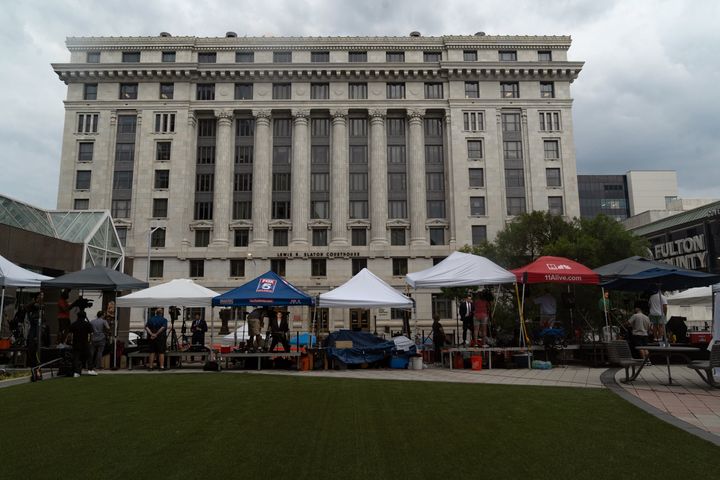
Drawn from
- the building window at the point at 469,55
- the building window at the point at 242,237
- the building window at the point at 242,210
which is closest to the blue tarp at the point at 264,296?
the building window at the point at 242,237

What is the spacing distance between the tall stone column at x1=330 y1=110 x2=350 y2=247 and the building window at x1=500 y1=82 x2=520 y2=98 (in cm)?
1860

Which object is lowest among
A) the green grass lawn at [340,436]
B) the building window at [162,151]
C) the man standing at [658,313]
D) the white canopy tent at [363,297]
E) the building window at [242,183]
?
the green grass lawn at [340,436]

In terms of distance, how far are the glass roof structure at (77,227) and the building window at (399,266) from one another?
3068 centimetres

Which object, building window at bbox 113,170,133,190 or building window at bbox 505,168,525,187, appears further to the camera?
building window at bbox 505,168,525,187

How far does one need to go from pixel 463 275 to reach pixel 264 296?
291 inches

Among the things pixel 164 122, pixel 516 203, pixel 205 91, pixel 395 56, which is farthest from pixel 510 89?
pixel 164 122

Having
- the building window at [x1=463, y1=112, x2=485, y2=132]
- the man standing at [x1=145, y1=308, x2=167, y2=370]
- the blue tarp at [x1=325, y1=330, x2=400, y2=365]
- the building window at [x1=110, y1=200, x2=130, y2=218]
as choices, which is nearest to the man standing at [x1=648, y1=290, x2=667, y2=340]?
the blue tarp at [x1=325, y1=330, x2=400, y2=365]

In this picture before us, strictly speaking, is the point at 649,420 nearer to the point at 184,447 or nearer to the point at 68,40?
the point at 184,447

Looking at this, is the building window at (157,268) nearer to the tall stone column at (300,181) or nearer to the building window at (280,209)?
the building window at (280,209)

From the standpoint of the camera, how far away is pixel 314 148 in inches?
2329

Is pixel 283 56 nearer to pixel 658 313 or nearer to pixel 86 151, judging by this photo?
pixel 86 151

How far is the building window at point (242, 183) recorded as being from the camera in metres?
58.1

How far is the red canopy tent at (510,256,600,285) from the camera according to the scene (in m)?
18.0

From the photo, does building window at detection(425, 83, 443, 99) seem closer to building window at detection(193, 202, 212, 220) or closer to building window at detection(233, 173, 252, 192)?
building window at detection(233, 173, 252, 192)
